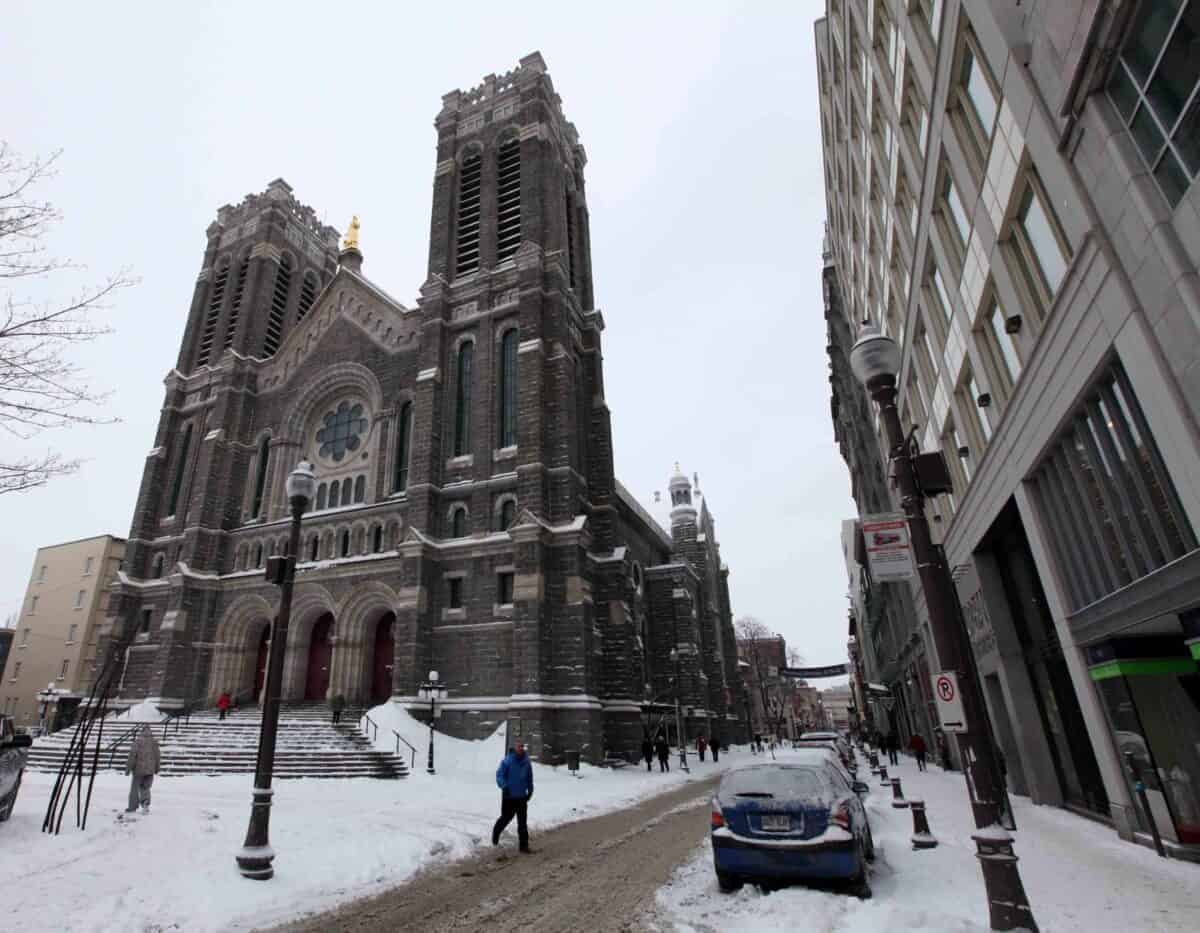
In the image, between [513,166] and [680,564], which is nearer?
[513,166]

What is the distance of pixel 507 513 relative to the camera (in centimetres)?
2925

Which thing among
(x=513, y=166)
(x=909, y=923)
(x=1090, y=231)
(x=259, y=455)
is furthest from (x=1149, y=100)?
(x=259, y=455)

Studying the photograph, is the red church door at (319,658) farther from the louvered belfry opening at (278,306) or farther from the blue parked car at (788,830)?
the blue parked car at (788,830)

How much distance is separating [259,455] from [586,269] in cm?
2239

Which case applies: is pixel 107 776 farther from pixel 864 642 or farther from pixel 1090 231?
pixel 864 642

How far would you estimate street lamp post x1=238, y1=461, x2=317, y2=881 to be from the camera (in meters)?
8.29

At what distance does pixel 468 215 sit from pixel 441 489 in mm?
17299

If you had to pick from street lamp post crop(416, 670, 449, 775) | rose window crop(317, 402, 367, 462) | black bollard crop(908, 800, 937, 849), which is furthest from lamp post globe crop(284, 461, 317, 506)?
rose window crop(317, 402, 367, 462)

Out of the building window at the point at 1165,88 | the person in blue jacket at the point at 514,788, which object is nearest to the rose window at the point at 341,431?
the person in blue jacket at the point at 514,788

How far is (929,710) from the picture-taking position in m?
29.8

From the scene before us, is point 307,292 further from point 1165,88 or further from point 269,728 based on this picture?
point 1165,88

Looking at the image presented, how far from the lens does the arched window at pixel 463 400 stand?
31823mm

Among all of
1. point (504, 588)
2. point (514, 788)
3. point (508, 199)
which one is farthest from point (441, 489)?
point (514, 788)

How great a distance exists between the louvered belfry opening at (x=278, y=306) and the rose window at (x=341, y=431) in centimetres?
960
